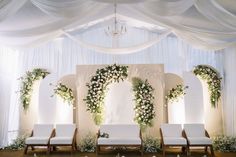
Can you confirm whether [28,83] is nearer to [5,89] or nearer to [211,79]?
[5,89]

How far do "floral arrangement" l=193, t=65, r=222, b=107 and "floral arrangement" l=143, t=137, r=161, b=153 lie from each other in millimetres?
2180

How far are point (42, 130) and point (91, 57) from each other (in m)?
3.60

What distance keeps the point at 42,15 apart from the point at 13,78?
377cm

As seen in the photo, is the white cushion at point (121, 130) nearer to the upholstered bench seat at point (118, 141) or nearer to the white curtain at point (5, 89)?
the upholstered bench seat at point (118, 141)

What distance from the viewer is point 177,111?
9.32 meters

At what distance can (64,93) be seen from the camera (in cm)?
910

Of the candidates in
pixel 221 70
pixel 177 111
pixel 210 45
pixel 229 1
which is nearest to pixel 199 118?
pixel 177 111

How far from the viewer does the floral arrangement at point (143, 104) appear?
28.4 feet

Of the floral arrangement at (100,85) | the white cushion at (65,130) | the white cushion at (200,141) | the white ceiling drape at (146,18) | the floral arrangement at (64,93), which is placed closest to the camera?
the white ceiling drape at (146,18)

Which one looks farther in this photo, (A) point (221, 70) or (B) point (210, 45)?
(A) point (221, 70)

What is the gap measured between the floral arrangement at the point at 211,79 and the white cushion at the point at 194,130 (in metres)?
1.08

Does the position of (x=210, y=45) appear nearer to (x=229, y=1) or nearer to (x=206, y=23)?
(x=206, y=23)

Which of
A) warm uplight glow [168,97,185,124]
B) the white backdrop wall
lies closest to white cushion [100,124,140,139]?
warm uplight glow [168,97,185,124]

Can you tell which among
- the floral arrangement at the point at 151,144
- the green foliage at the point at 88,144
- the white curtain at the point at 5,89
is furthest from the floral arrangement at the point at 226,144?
the white curtain at the point at 5,89
